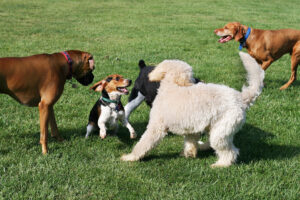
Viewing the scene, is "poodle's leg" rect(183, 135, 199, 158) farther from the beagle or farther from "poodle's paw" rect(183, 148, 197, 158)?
the beagle

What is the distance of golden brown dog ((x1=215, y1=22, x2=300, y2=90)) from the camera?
8031mm

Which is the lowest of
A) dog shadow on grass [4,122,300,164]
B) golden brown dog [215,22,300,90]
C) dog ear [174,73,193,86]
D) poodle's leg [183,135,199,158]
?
dog shadow on grass [4,122,300,164]

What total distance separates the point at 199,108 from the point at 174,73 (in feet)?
1.97

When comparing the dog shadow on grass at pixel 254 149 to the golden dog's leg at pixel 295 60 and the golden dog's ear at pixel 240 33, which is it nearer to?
the golden dog's leg at pixel 295 60

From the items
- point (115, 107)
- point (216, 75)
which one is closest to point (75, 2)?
point (216, 75)

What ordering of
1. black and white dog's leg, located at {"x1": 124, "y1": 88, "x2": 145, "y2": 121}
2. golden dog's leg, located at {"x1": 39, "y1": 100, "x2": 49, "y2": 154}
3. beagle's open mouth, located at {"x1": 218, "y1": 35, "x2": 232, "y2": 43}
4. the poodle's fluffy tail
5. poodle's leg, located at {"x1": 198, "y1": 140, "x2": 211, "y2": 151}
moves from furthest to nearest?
beagle's open mouth, located at {"x1": 218, "y1": 35, "x2": 232, "y2": 43}
black and white dog's leg, located at {"x1": 124, "y1": 88, "x2": 145, "y2": 121}
poodle's leg, located at {"x1": 198, "y1": 140, "x2": 211, "y2": 151}
golden dog's leg, located at {"x1": 39, "y1": 100, "x2": 49, "y2": 154}
the poodle's fluffy tail

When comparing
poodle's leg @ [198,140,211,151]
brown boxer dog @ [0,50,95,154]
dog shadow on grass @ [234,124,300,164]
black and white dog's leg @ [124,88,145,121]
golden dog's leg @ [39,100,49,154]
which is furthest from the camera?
black and white dog's leg @ [124,88,145,121]

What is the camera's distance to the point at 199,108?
392 cm

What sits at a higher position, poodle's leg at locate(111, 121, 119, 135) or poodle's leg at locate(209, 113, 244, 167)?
poodle's leg at locate(209, 113, 244, 167)

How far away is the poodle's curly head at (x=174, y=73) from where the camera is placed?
4.16m

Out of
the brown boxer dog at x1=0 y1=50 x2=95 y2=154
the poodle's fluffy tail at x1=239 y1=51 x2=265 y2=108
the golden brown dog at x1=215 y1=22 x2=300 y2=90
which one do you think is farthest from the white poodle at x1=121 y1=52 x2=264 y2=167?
the golden brown dog at x1=215 y1=22 x2=300 y2=90

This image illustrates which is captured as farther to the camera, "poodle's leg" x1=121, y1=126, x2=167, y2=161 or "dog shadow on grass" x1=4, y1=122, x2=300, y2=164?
"dog shadow on grass" x1=4, y1=122, x2=300, y2=164

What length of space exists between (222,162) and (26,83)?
9.39 feet

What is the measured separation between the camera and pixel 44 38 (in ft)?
42.5
